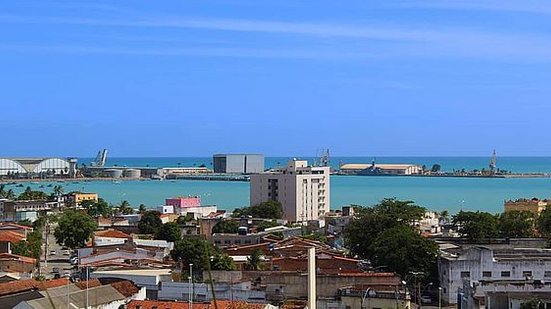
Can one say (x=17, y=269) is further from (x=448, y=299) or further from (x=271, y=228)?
(x=271, y=228)

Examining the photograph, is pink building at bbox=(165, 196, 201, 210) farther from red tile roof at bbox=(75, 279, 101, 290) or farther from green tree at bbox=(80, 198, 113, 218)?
red tile roof at bbox=(75, 279, 101, 290)

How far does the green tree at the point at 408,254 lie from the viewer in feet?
43.3

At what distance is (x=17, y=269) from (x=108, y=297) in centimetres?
547

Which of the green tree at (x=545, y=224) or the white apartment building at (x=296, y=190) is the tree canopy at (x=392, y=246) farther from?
the white apartment building at (x=296, y=190)

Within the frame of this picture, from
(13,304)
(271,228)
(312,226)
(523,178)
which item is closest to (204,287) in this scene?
(13,304)

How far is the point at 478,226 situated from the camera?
1728 centimetres

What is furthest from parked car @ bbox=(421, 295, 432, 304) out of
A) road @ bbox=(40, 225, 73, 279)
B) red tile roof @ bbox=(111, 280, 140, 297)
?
road @ bbox=(40, 225, 73, 279)

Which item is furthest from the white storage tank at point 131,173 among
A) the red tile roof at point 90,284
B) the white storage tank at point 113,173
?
the red tile roof at point 90,284

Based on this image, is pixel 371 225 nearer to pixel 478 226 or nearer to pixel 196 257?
pixel 478 226

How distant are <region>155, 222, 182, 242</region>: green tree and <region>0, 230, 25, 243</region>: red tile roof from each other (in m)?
3.04

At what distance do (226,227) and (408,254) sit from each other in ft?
31.3

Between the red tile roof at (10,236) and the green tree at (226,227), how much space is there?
15.8 ft

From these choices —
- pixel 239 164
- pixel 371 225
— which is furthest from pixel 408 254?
pixel 239 164

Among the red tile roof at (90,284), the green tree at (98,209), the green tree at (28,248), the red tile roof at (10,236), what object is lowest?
the green tree at (28,248)
